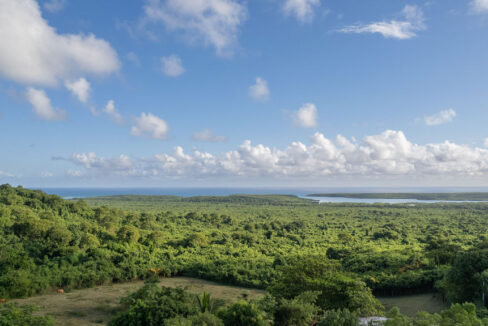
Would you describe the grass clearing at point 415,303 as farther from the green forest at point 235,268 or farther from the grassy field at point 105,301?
the green forest at point 235,268

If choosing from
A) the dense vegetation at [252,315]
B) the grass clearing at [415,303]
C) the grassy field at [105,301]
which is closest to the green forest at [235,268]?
the dense vegetation at [252,315]

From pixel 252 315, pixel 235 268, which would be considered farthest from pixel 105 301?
pixel 252 315

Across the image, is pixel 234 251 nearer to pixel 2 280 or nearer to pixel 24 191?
pixel 2 280

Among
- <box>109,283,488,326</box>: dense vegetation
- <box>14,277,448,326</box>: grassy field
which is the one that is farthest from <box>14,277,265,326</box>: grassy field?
<box>109,283,488,326</box>: dense vegetation

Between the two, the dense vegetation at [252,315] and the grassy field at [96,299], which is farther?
the grassy field at [96,299]

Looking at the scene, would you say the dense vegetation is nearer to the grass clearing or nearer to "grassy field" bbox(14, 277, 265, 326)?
"grassy field" bbox(14, 277, 265, 326)

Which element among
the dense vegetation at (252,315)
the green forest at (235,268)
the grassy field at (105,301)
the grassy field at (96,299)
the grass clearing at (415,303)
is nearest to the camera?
the dense vegetation at (252,315)

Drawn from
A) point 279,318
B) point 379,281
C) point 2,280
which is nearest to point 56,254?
point 2,280
